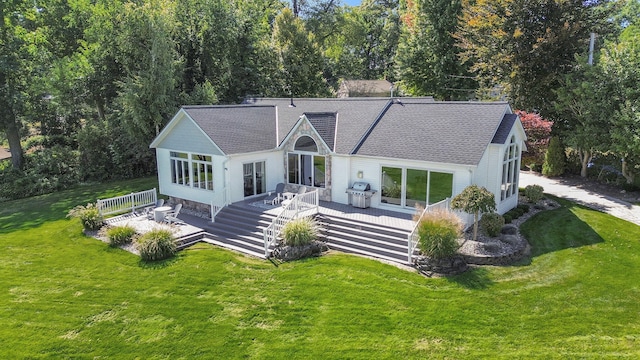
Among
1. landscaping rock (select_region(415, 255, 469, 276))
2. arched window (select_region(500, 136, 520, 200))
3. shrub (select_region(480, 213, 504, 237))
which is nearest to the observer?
landscaping rock (select_region(415, 255, 469, 276))

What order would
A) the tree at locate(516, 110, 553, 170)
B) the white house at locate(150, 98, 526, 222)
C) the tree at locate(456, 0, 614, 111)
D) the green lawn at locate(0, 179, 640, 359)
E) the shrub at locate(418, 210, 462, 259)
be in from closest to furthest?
the green lawn at locate(0, 179, 640, 359)
the shrub at locate(418, 210, 462, 259)
the white house at locate(150, 98, 526, 222)
the tree at locate(456, 0, 614, 111)
the tree at locate(516, 110, 553, 170)

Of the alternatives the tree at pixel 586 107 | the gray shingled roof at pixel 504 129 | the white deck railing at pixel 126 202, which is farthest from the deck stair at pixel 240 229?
the tree at pixel 586 107

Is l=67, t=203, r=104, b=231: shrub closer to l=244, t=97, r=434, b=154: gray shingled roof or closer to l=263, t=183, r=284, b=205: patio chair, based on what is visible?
l=263, t=183, r=284, b=205: patio chair

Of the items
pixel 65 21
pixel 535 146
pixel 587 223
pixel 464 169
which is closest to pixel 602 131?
pixel 535 146

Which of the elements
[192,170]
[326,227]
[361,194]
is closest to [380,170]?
[361,194]

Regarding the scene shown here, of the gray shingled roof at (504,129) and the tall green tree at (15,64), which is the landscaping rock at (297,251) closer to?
the gray shingled roof at (504,129)

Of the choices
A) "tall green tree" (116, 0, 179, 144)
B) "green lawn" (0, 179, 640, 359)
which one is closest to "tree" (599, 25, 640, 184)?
"green lawn" (0, 179, 640, 359)

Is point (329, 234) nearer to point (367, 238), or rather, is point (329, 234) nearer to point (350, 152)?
point (367, 238)
